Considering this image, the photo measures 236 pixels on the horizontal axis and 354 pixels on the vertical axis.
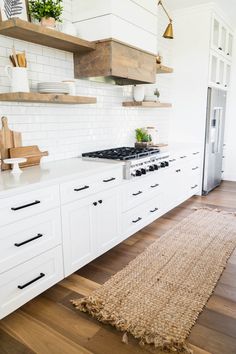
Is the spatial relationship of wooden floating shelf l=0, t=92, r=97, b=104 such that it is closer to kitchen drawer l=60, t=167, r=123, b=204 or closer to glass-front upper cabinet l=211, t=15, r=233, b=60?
kitchen drawer l=60, t=167, r=123, b=204

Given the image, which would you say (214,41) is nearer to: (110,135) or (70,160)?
(110,135)

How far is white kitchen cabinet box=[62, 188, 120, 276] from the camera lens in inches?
83.6

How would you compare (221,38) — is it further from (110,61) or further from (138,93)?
(110,61)

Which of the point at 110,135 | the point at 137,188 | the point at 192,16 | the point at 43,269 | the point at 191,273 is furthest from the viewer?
the point at 192,16

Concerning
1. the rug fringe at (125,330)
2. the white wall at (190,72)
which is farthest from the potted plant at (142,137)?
the rug fringe at (125,330)

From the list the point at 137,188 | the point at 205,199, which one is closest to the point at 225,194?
the point at 205,199

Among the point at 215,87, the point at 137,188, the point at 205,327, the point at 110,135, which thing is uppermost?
the point at 215,87

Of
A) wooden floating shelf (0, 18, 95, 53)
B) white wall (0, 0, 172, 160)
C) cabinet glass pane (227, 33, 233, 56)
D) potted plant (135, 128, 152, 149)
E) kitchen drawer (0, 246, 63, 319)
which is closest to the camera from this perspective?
kitchen drawer (0, 246, 63, 319)

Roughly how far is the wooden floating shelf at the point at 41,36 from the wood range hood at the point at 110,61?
0.09 meters

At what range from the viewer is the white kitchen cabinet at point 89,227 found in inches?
83.6

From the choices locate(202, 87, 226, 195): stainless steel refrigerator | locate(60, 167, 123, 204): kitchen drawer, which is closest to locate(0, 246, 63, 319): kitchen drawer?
locate(60, 167, 123, 204): kitchen drawer

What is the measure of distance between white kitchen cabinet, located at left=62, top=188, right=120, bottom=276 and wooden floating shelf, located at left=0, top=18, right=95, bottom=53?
1.33 meters

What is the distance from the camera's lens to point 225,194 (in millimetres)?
4680

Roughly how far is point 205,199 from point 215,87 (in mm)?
1862
